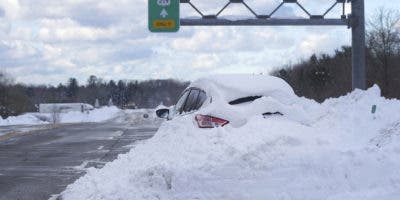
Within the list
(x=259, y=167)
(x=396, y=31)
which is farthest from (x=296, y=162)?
(x=396, y=31)

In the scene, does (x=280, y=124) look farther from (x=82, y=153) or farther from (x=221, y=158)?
(x=82, y=153)

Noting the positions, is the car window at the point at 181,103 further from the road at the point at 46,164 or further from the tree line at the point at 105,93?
the tree line at the point at 105,93

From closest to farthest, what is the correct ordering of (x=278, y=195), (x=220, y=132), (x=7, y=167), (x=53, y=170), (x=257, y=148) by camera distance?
1. (x=278, y=195)
2. (x=257, y=148)
3. (x=220, y=132)
4. (x=53, y=170)
5. (x=7, y=167)

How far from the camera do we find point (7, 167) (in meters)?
14.5

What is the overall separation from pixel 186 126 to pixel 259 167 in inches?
76.2

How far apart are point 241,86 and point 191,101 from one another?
131 cm

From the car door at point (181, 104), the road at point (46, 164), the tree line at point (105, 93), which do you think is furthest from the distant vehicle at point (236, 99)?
the tree line at point (105, 93)

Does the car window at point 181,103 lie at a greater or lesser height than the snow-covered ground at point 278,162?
greater

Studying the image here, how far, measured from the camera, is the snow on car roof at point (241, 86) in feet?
29.0

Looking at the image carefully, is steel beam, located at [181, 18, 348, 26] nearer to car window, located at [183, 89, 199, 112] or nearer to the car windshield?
car window, located at [183, 89, 199, 112]

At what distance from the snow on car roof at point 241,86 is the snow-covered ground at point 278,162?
0.63 metres

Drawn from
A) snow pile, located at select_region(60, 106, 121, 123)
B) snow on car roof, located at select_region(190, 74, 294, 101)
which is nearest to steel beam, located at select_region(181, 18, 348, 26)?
snow on car roof, located at select_region(190, 74, 294, 101)

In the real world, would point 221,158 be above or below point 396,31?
below

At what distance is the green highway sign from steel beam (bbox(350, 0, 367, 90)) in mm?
5162
